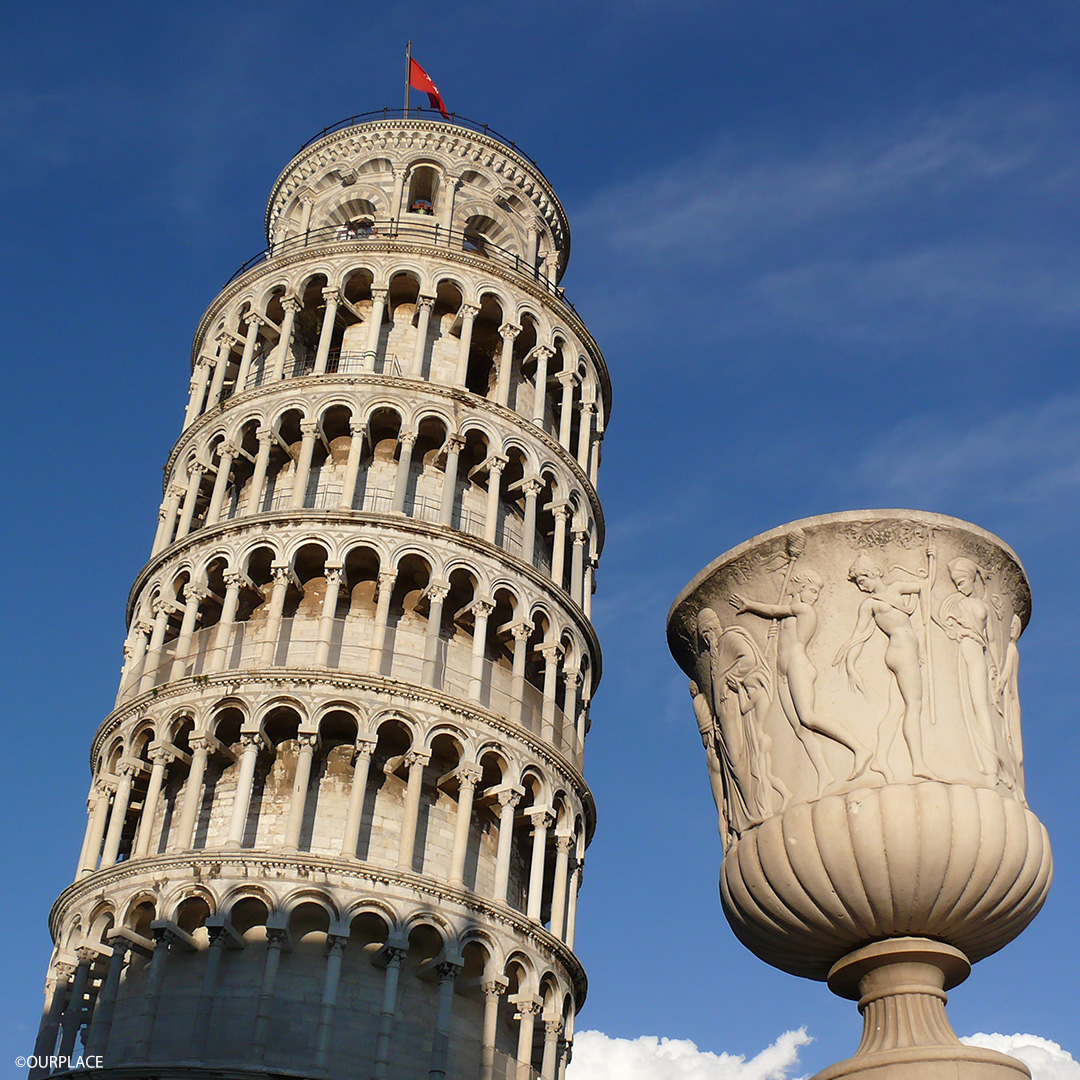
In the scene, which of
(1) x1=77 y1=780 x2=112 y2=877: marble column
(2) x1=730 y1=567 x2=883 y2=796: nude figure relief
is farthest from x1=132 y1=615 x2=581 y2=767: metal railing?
(2) x1=730 y1=567 x2=883 y2=796: nude figure relief

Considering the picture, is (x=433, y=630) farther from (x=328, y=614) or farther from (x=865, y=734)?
(x=865, y=734)

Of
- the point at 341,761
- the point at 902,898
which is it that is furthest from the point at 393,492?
the point at 902,898

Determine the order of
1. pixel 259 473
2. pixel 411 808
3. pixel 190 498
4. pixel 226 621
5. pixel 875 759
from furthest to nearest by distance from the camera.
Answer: pixel 190 498 < pixel 259 473 < pixel 226 621 < pixel 411 808 < pixel 875 759

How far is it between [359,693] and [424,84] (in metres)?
23.6

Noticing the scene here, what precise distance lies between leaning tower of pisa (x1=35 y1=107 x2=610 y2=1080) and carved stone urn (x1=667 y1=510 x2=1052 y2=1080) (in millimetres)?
16934

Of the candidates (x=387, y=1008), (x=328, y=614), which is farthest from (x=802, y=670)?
(x=328, y=614)

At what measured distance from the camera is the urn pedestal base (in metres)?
7.04

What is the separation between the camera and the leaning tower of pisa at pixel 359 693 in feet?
80.8

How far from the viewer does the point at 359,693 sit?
2739 centimetres

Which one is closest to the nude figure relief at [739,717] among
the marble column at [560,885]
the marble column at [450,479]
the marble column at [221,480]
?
the marble column at [560,885]

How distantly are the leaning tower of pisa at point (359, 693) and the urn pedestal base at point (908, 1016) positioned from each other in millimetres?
17519

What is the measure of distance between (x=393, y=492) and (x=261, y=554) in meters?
3.29

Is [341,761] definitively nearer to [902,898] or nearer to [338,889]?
[338,889]

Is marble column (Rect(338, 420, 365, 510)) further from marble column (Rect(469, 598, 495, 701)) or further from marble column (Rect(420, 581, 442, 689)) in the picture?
marble column (Rect(469, 598, 495, 701))
